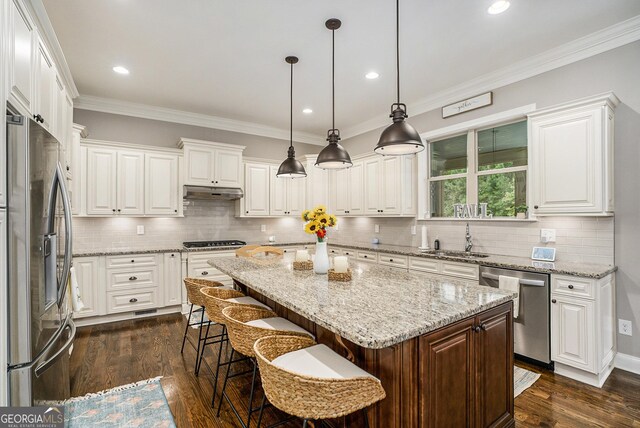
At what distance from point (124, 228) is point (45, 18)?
3093 mm

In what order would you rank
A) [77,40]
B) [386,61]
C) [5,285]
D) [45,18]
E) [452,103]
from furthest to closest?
[452,103] < [386,61] < [77,40] < [45,18] < [5,285]

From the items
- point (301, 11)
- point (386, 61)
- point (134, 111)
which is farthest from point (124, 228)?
point (386, 61)

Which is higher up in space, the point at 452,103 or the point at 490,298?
the point at 452,103

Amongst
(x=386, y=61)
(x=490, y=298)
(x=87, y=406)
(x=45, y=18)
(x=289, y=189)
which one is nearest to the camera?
(x=490, y=298)

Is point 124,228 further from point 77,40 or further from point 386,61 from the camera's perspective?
point 386,61

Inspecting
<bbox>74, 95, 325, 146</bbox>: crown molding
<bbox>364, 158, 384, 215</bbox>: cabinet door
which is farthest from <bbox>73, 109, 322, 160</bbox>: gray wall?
<bbox>364, 158, 384, 215</bbox>: cabinet door

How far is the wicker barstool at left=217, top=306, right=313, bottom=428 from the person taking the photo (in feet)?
5.98

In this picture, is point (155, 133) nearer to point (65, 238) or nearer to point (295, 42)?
point (295, 42)

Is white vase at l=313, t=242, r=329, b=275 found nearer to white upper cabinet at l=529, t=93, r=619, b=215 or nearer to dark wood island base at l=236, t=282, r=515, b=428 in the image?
dark wood island base at l=236, t=282, r=515, b=428

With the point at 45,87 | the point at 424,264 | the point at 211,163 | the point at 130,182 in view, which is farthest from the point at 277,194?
the point at 45,87

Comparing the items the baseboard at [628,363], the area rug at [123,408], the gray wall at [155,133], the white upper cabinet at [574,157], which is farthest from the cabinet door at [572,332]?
the gray wall at [155,133]

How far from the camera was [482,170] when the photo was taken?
411cm

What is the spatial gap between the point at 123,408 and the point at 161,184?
122 inches

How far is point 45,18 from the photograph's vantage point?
2143 mm
